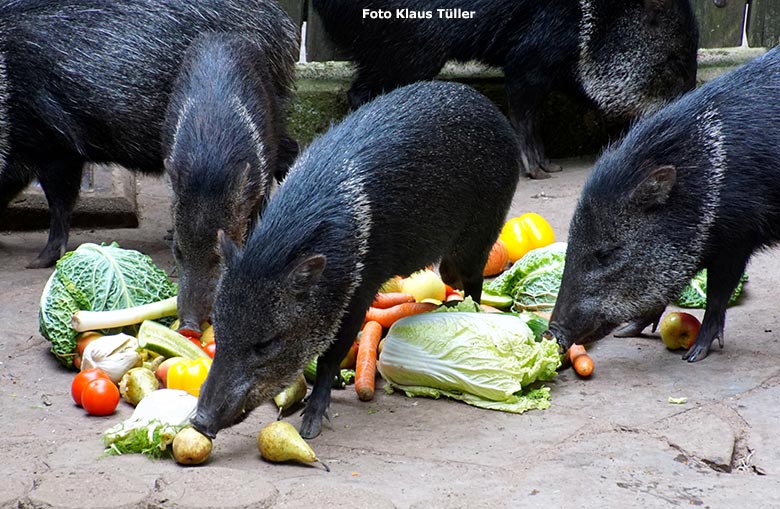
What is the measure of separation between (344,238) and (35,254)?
122 inches

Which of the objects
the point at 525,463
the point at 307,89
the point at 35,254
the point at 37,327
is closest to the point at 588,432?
the point at 525,463

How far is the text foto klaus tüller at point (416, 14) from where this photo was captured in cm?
725

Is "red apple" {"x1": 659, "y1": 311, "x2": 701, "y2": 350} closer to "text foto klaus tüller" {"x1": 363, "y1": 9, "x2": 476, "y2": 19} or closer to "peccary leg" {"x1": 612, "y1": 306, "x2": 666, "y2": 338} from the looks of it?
"peccary leg" {"x1": 612, "y1": 306, "x2": 666, "y2": 338}

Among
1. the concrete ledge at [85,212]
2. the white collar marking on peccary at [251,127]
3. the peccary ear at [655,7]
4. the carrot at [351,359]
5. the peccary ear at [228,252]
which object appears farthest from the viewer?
the peccary ear at [655,7]

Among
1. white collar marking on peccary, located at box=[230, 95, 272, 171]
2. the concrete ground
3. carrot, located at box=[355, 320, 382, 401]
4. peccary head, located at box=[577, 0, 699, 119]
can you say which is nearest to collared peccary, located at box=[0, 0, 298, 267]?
white collar marking on peccary, located at box=[230, 95, 272, 171]

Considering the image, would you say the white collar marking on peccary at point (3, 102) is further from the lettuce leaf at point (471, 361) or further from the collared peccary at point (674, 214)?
the collared peccary at point (674, 214)

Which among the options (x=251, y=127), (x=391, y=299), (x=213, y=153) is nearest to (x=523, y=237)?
(x=391, y=299)

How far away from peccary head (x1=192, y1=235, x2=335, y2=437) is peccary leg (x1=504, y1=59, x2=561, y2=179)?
3965 millimetres

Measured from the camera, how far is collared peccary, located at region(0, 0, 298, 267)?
6.21 m

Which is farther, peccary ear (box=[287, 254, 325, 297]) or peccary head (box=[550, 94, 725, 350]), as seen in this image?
peccary head (box=[550, 94, 725, 350])

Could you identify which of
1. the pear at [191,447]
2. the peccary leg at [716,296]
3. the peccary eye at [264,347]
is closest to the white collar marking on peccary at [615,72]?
the peccary leg at [716,296]

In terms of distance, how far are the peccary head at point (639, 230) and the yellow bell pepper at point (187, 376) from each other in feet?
5.08

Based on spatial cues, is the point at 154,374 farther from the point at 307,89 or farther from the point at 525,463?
the point at 307,89

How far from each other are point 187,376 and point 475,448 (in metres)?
1.16
